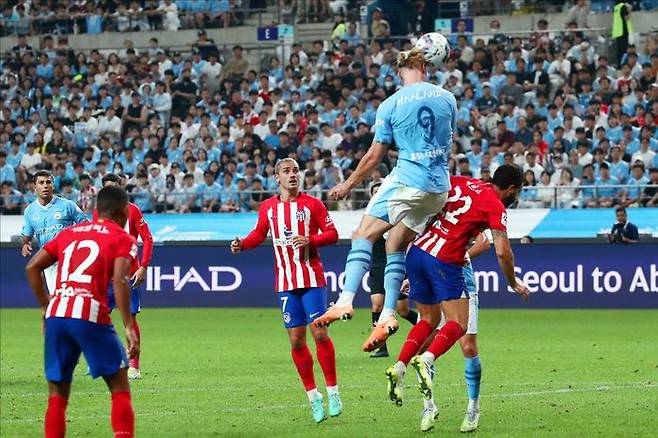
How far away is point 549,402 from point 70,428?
4548 millimetres

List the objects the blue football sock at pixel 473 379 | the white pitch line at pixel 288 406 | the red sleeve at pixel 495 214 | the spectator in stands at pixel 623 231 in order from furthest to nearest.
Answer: the spectator in stands at pixel 623 231
the white pitch line at pixel 288 406
the blue football sock at pixel 473 379
the red sleeve at pixel 495 214

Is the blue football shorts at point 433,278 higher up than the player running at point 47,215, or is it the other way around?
the blue football shorts at point 433,278

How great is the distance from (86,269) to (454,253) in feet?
11.0

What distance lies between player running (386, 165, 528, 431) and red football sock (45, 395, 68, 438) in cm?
296

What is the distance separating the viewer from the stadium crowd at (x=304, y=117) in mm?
27078

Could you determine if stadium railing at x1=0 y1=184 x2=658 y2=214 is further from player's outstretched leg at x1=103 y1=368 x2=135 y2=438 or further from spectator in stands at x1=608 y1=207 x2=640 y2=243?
player's outstretched leg at x1=103 y1=368 x2=135 y2=438

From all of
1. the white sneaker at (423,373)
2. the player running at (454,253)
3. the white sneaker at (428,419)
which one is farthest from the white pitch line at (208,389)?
the white sneaker at (423,373)

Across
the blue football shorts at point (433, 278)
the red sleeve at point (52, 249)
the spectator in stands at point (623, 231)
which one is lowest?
the spectator in stands at point (623, 231)

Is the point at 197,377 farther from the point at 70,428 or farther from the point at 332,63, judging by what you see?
the point at 332,63

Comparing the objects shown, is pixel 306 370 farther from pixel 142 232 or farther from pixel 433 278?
pixel 142 232

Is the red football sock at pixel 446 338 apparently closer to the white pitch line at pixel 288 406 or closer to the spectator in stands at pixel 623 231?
the white pitch line at pixel 288 406

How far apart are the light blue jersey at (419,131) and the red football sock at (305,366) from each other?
2381 millimetres

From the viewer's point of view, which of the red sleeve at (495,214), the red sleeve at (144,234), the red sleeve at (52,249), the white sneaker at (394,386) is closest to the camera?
the red sleeve at (52,249)

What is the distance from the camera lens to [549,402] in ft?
42.2
